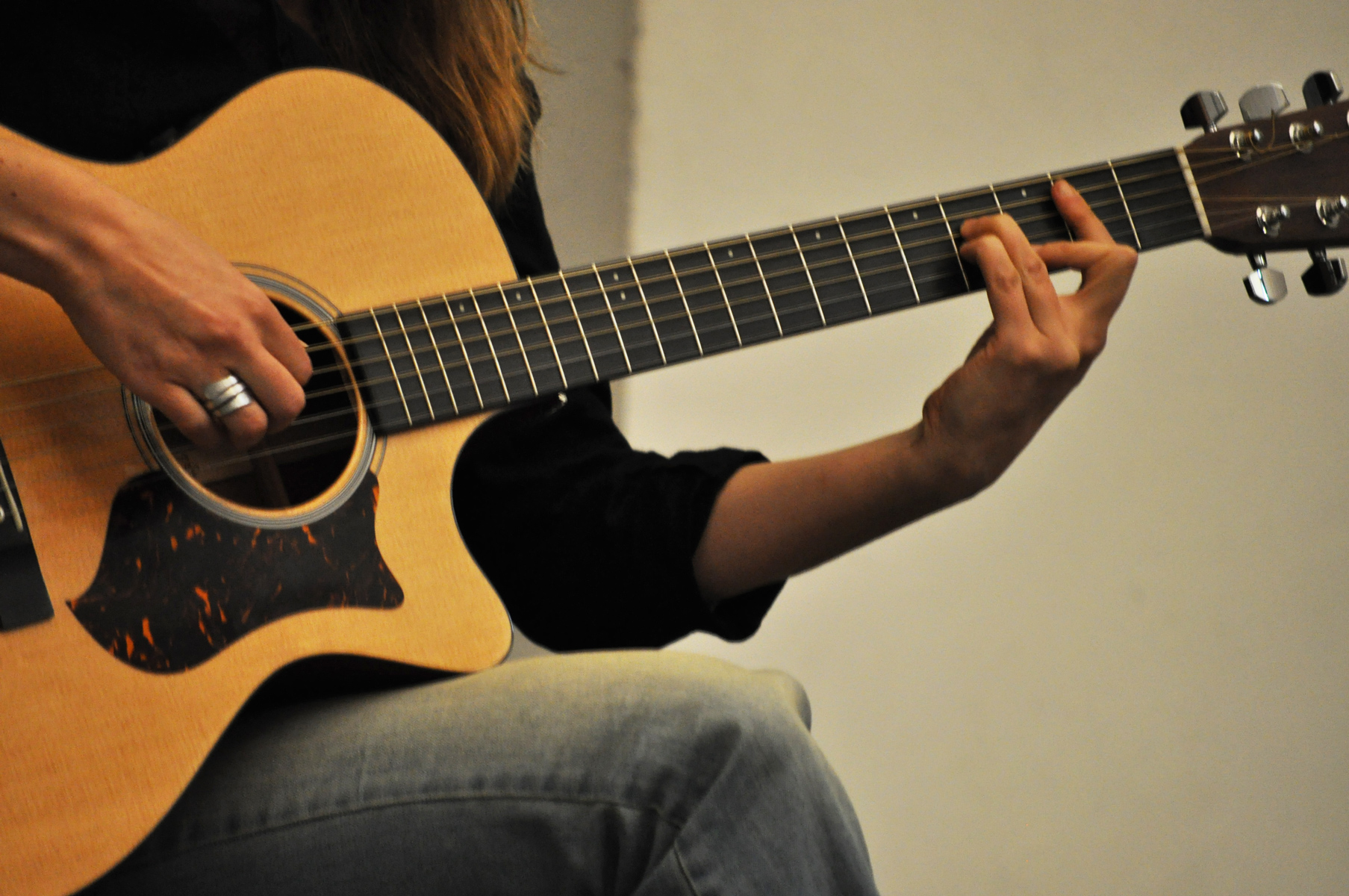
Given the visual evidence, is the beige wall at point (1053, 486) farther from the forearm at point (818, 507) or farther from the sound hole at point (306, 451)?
the sound hole at point (306, 451)

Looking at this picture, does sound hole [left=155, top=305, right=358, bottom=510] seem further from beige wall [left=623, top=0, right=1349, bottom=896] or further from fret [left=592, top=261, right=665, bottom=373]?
beige wall [left=623, top=0, right=1349, bottom=896]

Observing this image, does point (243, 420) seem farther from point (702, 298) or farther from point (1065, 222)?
point (1065, 222)

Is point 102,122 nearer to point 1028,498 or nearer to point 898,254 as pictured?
point 898,254

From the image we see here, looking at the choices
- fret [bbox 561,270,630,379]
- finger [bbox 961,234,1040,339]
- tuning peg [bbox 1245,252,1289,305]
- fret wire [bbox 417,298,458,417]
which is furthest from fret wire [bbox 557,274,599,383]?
tuning peg [bbox 1245,252,1289,305]

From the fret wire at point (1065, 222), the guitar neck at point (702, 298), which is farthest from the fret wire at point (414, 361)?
the fret wire at point (1065, 222)

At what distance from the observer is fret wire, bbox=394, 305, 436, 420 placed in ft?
2.39

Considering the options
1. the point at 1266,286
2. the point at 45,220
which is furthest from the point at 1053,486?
the point at 45,220

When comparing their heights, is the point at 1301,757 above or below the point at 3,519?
below

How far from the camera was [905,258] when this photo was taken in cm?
87

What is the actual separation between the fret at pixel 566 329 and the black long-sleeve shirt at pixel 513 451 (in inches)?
2.2

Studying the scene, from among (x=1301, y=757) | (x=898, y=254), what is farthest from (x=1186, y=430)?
(x=898, y=254)

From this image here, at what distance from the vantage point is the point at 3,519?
0.60m

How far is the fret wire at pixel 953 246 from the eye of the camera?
0.87m

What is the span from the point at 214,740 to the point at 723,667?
30 centimetres
